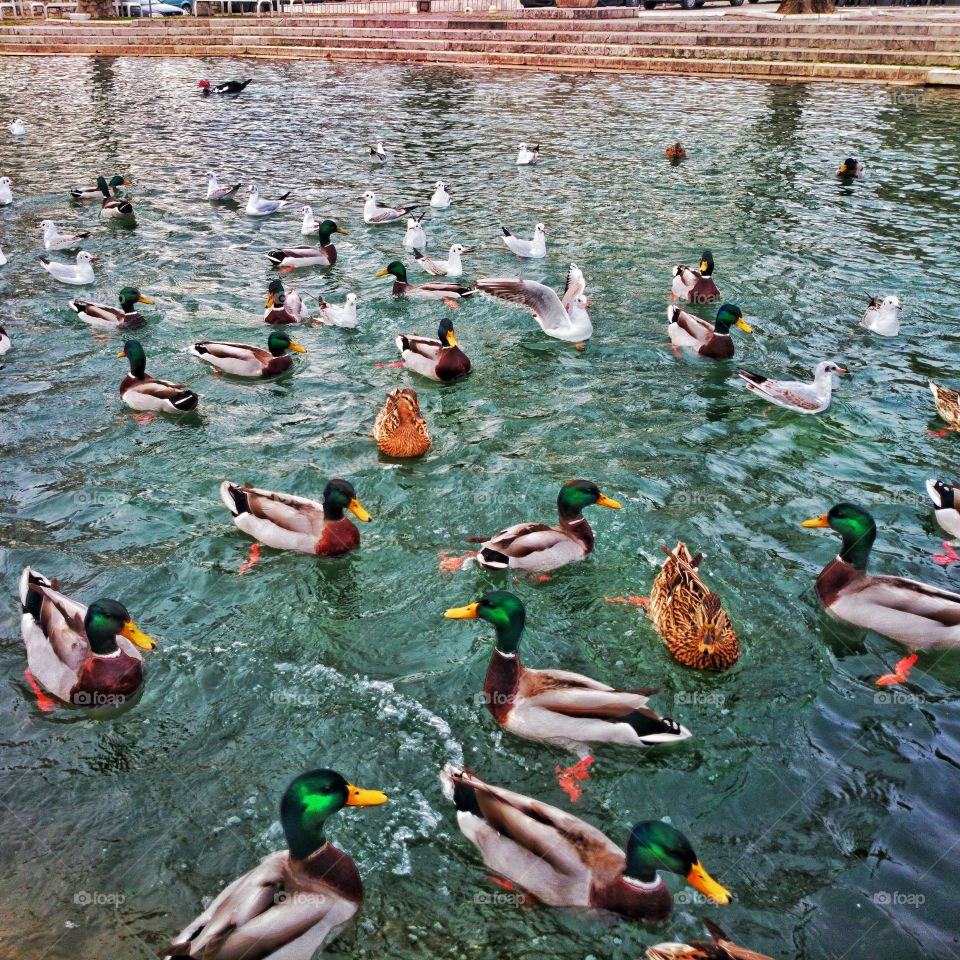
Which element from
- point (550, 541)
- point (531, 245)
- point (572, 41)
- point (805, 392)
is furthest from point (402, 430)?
point (572, 41)

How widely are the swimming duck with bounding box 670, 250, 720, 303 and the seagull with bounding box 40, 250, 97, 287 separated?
8.86 metres

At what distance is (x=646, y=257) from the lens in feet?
47.0

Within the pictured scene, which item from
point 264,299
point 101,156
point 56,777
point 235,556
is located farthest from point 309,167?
point 56,777

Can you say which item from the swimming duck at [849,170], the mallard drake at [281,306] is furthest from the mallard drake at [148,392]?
the swimming duck at [849,170]

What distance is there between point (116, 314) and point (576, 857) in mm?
9923

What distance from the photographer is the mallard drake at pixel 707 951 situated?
4.14 meters

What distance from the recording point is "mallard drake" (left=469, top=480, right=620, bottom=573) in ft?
23.7

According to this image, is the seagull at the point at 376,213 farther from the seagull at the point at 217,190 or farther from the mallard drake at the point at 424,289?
the mallard drake at the point at 424,289

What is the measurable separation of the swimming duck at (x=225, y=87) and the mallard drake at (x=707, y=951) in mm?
30655

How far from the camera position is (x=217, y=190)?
17.8m

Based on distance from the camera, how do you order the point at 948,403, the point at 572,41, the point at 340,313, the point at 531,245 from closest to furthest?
1. the point at 948,403
2. the point at 340,313
3. the point at 531,245
4. the point at 572,41

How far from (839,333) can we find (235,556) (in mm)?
8367

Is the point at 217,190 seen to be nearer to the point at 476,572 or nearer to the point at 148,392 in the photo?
the point at 148,392

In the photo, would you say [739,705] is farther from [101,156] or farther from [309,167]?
[101,156]
